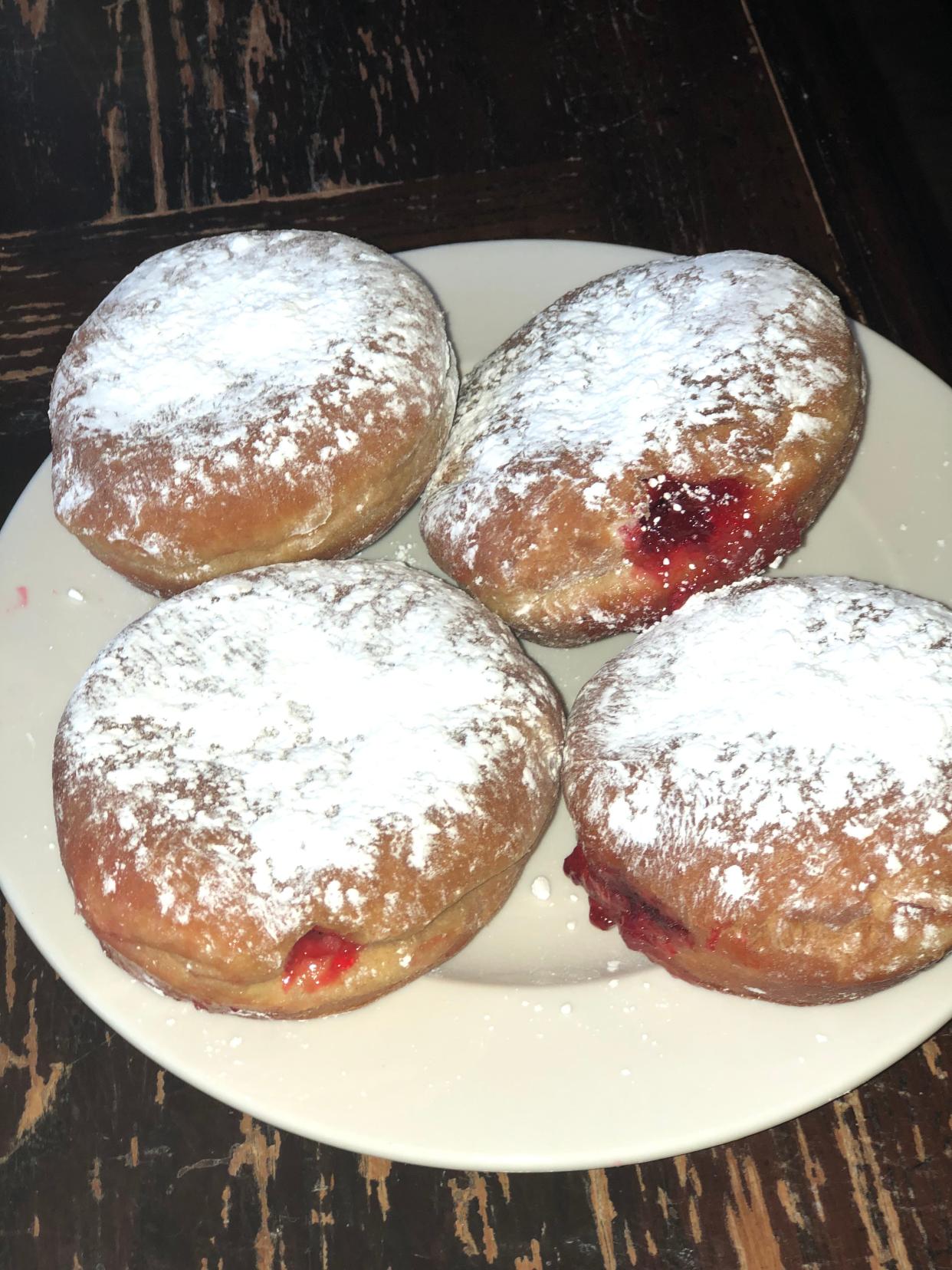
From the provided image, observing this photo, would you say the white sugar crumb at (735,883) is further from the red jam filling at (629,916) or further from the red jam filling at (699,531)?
the red jam filling at (699,531)

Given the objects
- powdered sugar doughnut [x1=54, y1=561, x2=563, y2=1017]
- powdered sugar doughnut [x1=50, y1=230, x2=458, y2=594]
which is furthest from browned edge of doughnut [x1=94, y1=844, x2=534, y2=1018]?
powdered sugar doughnut [x1=50, y1=230, x2=458, y2=594]

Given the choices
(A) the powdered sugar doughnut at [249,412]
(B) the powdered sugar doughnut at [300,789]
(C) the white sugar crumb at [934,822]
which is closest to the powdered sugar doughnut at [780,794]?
(C) the white sugar crumb at [934,822]

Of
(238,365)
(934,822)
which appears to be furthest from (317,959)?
(238,365)

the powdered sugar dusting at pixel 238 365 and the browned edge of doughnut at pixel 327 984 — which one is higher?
the powdered sugar dusting at pixel 238 365

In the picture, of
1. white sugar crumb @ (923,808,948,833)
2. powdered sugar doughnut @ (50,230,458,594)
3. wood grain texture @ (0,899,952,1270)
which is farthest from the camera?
powdered sugar doughnut @ (50,230,458,594)

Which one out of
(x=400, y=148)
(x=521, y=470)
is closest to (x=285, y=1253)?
(x=521, y=470)

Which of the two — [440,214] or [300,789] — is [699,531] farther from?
[440,214]

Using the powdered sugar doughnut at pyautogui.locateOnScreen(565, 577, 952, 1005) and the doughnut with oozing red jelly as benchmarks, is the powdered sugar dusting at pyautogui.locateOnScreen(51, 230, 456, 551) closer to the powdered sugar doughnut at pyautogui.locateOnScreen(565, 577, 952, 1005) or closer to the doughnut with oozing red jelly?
the doughnut with oozing red jelly
